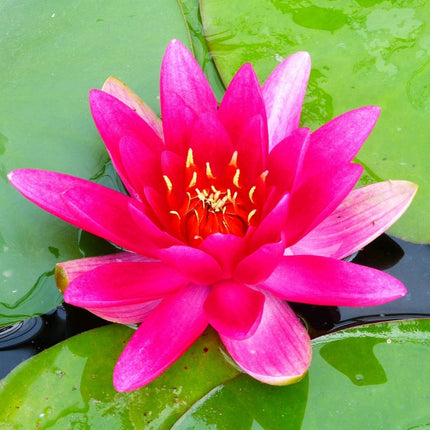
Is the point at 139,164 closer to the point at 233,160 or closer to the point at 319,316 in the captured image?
the point at 233,160

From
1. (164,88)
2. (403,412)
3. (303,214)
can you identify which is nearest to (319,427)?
(403,412)

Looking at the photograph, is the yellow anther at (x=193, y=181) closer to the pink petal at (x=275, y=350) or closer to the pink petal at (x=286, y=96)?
the pink petal at (x=286, y=96)

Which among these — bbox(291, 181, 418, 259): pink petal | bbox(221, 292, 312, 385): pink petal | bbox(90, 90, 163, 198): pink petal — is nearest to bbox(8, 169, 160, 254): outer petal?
bbox(90, 90, 163, 198): pink petal

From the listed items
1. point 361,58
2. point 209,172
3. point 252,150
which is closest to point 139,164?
point 209,172

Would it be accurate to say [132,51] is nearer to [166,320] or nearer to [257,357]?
[166,320]

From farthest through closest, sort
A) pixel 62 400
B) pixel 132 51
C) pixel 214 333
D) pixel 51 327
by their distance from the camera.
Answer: pixel 132 51 → pixel 51 327 → pixel 214 333 → pixel 62 400

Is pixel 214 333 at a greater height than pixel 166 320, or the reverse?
pixel 166 320
